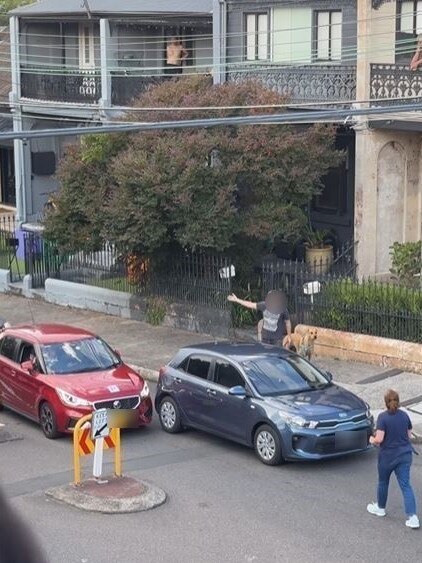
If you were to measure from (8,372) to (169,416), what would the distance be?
2.72m

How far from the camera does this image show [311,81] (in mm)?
24125

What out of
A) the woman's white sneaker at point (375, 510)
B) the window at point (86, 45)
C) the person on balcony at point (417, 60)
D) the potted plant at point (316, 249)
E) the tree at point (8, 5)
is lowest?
the woman's white sneaker at point (375, 510)

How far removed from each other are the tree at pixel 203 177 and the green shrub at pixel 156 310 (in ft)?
4.81

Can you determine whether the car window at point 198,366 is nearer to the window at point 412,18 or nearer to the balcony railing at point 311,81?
the balcony railing at point 311,81

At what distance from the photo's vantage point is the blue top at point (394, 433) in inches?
405

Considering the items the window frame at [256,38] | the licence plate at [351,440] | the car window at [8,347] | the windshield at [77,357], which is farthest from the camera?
the window frame at [256,38]

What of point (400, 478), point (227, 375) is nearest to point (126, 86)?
point (227, 375)

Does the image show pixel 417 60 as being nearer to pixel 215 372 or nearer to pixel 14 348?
pixel 215 372

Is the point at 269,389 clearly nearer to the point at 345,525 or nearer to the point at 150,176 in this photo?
the point at 345,525

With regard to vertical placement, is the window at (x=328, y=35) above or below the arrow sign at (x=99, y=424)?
above

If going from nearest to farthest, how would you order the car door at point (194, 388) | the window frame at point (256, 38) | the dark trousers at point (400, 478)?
1. the dark trousers at point (400, 478)
2. the car door at point (194, 388)
3. the window frame at point (256, 38)

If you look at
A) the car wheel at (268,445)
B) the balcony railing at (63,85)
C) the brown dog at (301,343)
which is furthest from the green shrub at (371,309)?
the balcony railing at (63,85)

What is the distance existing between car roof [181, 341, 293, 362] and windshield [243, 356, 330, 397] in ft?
0.48

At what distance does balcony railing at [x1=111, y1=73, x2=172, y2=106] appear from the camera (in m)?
29.7
